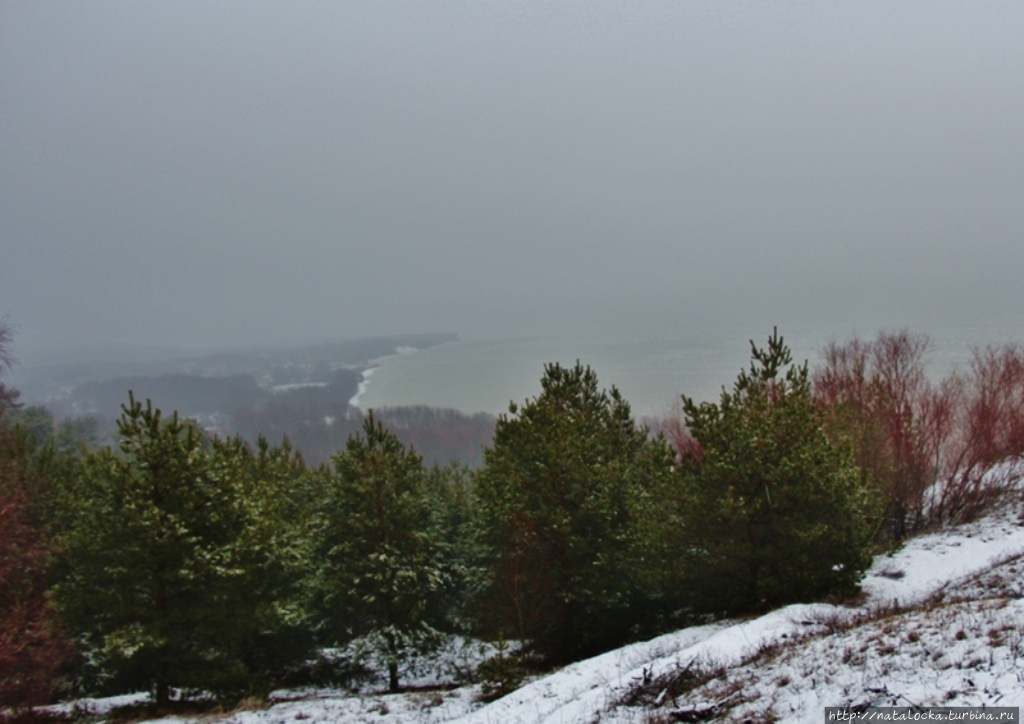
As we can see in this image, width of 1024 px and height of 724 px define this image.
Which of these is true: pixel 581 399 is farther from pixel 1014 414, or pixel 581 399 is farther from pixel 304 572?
pixel 1014 414

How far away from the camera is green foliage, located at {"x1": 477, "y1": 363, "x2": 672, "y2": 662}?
16.2m

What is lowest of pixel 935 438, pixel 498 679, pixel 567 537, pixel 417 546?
pixel 498 679

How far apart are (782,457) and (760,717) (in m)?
7.87

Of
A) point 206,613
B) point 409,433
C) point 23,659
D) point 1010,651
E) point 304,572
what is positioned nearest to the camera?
point 1010,651

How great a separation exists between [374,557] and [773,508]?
1110 cm

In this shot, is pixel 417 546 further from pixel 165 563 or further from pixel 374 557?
pixel 165 563

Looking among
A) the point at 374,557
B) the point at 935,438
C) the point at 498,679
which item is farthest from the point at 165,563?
the point at 935,438

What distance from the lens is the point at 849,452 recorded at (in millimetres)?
14648

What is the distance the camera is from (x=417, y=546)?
17.9m

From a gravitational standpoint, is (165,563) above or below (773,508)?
below

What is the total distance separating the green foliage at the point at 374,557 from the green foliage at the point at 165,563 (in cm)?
257

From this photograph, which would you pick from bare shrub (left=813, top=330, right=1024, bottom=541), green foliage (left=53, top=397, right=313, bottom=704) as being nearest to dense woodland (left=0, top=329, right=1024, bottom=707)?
green foliage (left=53, top=397, right=313, bottom=704)

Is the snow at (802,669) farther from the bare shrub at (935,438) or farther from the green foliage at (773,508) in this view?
the bare shrub at (935,438)

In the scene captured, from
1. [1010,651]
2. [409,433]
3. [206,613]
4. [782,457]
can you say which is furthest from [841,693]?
[409,433]
